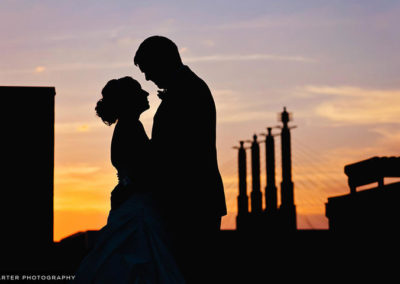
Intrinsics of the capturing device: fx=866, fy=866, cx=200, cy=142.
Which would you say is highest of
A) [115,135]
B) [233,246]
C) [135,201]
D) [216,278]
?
[233,246]

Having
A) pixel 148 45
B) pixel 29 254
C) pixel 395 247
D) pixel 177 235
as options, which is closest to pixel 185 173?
pixel 177 235

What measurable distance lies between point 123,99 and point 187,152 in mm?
1026

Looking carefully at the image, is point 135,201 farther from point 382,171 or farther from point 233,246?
point 233,246

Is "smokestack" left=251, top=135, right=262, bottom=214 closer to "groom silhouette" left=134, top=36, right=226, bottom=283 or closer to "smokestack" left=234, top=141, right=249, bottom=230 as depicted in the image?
"smokestack" left=234, top=141, right=249, bottom=230

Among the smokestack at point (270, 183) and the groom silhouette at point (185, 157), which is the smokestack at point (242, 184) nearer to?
the smokestack at point (270, 183)

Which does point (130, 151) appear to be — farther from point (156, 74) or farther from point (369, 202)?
point (369, 202)

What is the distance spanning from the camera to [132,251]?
589cm

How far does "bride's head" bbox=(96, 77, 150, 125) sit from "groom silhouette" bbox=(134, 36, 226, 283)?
60cm

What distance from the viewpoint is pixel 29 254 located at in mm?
12523

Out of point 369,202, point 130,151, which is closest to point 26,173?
point 369,202

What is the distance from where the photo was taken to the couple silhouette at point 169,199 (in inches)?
219

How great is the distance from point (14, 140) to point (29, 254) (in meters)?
1.74

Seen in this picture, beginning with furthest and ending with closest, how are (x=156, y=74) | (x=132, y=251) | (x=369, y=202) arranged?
(x=369, y=202)
(x=132, y=251)
(x=156, y=74)

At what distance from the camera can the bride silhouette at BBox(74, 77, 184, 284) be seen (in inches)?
226
